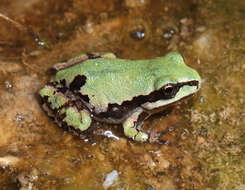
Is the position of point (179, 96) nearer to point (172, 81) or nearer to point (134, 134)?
point (172, 81)

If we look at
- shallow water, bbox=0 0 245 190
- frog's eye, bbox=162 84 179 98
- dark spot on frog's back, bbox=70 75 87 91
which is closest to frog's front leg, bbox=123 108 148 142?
shallow water, bbox=0 0 245 190

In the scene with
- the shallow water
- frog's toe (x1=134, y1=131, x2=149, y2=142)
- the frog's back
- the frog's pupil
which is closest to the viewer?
the shallow water

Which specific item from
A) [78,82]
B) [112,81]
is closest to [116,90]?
[112,81]

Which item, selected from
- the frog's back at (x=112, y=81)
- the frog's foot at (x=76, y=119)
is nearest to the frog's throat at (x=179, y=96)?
the frog's back at (x=112, y=81)

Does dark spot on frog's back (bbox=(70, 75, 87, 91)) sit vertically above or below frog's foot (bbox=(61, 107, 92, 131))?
above

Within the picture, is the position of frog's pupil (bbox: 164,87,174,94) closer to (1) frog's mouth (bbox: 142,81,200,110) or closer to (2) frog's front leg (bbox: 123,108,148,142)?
(1) frog's mouth (bbox: 142,81,200,110)

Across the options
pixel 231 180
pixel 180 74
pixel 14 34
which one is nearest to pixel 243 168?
pixel 231 180

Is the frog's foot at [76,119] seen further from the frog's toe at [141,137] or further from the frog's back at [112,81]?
the frog's toe at [141,137]
